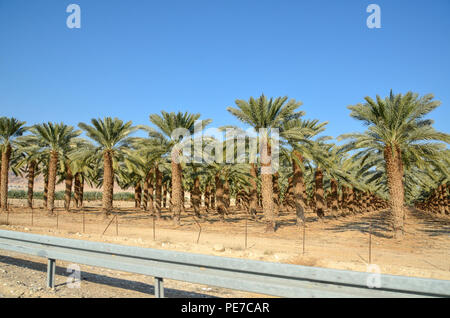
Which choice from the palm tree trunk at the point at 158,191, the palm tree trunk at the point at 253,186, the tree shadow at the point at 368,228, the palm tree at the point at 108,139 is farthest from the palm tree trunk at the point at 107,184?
the tree shadow at the point at 368,228

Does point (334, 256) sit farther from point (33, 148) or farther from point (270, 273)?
point (33, 148)

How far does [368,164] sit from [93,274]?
2241cm

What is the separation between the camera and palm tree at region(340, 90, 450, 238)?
58.9 ft

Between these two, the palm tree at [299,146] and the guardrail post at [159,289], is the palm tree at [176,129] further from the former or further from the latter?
the guardrail post at [159,289]

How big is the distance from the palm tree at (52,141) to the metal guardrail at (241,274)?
28.4 metres

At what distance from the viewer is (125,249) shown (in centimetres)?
487

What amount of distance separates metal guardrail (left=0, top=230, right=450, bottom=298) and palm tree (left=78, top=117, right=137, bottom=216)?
73.8ft

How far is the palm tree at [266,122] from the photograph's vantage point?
66.8 feet

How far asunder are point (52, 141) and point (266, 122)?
877 inches

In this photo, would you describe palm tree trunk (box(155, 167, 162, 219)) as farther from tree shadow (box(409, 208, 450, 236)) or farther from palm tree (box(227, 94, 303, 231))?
tree shadow (box(409, 208, 450, 236))

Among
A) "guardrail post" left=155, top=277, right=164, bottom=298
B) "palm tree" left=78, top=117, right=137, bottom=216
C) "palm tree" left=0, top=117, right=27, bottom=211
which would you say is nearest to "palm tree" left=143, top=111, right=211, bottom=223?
"palm tree" left=78, top=117, right=137, bottom=216

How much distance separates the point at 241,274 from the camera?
162 inches
